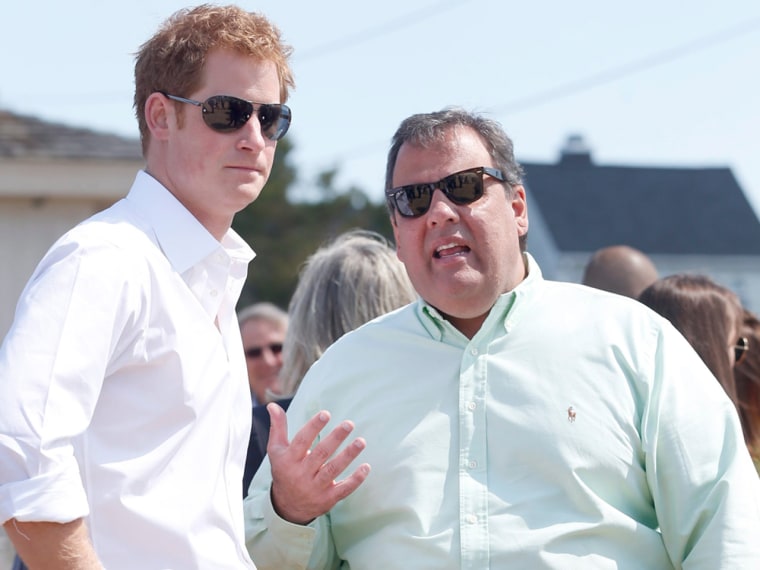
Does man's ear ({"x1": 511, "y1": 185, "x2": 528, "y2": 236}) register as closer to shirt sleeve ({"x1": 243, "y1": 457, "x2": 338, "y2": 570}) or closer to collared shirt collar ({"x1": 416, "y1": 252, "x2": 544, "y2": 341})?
collared shirt collar ({"x1": 416, "y1": 252, "x2": 544, "y2": 341})

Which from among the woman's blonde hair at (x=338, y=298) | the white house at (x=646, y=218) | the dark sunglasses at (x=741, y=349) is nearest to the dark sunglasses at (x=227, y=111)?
the woman's blonde hair at (x=338, y=298)

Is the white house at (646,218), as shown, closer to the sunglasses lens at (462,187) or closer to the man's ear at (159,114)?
the sunglasses lens at (462,187)

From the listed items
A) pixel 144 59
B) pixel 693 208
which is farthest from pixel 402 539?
pixel 693 208

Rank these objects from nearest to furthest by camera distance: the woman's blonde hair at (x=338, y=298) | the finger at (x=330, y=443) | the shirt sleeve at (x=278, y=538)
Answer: the finger at (x=330, y=443), the shirt sleeve at (x=278, y=538), the woman's blonde hair at (x=338, y=298)

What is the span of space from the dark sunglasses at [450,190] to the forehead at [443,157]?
0.06 feet

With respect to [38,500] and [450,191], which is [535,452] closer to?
[450,191]

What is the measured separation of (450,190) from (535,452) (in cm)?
A: 83

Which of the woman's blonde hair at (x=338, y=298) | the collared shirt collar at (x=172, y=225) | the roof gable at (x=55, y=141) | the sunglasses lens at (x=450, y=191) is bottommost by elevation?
the woman's blonde hair at (x=338, y=298)

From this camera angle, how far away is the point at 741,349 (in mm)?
4426

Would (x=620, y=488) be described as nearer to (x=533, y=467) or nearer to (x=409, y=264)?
(x=533, y=467)

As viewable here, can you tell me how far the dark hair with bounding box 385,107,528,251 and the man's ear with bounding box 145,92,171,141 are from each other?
0.94m

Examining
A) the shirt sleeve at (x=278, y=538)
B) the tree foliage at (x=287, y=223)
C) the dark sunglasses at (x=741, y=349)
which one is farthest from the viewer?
the tree foliage at (x=287, y=223)

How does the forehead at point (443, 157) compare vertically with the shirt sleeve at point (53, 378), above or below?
above

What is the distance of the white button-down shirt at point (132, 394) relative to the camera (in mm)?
1990
